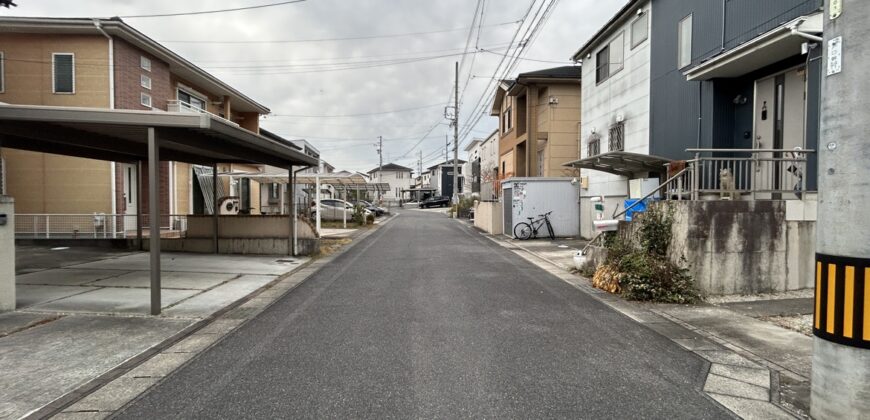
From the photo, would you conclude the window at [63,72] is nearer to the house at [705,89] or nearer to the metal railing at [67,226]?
the metal railing at [67,226]

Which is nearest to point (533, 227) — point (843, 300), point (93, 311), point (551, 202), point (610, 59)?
point (551, 202)

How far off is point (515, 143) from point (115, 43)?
17245 mm

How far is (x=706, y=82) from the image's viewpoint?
9.80 meters

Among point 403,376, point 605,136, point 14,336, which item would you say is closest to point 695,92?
point 605,136

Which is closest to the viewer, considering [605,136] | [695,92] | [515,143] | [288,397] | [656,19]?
[288,397]

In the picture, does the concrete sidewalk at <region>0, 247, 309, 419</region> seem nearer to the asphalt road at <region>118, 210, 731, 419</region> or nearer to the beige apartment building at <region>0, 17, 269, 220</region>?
the asphalt road at <region>118, 210, 731, 419</region>

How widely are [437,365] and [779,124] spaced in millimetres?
8122

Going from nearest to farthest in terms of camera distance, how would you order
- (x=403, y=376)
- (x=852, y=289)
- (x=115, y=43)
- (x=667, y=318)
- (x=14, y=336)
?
1. (x=852, y=289)
2. (x=403, y=376)
3. (x=14, y=336)
4. (x=667, y=318)
5. (x=115, y=43)

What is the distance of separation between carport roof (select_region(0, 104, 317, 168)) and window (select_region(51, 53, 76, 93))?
457cm

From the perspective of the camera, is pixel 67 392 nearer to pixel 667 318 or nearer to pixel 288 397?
pixel 288 397

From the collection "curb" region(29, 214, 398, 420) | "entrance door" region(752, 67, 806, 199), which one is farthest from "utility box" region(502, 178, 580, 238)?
"curb" region(29, 214, 398, 420)

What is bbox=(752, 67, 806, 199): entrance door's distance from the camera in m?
7.98

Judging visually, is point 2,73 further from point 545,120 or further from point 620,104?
point 545,120

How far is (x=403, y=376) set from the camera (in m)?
4.00
